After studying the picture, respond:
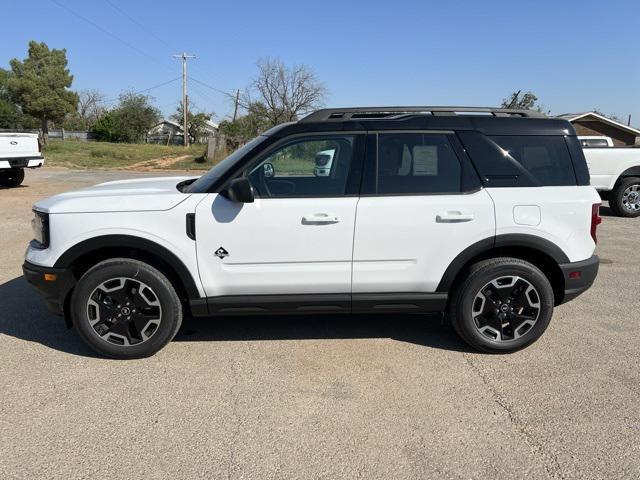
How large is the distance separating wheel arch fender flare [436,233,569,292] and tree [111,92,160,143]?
224 feet

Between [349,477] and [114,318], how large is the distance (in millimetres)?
2173

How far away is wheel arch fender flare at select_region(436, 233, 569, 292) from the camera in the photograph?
12.4ft

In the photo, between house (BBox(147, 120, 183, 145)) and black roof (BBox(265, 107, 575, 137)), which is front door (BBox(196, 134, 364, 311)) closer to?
black roof (BBox(265, 107, 575, 137))

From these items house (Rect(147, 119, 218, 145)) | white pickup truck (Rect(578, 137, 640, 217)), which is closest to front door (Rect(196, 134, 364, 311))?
white pickup truck (Rect(578, 137, 640, 217))

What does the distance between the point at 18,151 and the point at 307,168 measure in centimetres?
1206

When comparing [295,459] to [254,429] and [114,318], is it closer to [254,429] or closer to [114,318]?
[254,429]

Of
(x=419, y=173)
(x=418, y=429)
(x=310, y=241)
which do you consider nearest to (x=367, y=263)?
(x=310, y=241)

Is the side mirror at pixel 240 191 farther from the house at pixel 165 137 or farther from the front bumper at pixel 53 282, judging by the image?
the house at pixel 165 137

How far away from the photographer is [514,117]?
12.9 feet

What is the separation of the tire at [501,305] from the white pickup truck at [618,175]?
743cm

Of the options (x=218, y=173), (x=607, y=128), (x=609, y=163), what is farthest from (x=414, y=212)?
(x=607, y=128)

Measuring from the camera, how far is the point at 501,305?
388 centimetres

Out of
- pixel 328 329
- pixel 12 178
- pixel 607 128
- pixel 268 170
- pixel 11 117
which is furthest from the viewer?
pixel 11 117

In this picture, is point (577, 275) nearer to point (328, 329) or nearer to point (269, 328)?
point (328, 329)
